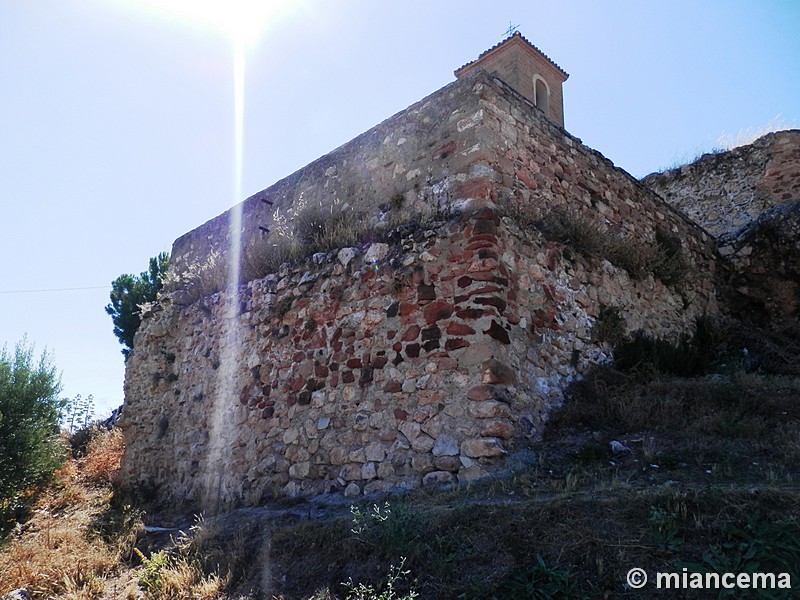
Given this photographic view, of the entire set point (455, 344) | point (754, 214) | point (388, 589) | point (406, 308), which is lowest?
point (388, 589)

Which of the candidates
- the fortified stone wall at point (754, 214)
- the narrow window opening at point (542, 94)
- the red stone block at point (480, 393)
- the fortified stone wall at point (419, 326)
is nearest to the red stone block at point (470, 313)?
the fortified stone wall at point (419, 326)

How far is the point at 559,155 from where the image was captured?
743cm

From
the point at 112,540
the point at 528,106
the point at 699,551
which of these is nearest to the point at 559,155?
the point at 528,106

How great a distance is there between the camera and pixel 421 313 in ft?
19.7

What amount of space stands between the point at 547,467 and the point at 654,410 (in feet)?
4.43

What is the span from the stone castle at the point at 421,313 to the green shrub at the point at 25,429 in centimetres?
106

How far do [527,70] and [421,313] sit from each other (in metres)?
11.9

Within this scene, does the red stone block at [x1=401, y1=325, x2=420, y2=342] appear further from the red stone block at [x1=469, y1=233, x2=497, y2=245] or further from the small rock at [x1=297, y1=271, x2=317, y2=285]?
the small rock at [x1=297, y1=271, x2=317, y2=285]

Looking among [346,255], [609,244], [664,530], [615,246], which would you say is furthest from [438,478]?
[615,246]

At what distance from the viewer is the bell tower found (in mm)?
15672

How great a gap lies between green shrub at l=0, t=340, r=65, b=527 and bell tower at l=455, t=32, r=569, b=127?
38.4 feet

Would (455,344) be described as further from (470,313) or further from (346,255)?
(346,255)

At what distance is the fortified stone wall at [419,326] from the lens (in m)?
5.62

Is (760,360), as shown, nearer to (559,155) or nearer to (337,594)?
(559,155)
